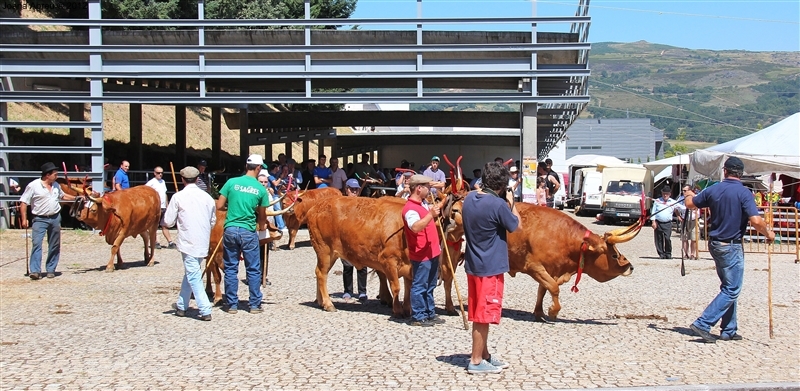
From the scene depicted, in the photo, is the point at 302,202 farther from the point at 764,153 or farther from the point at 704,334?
the point at 764,153

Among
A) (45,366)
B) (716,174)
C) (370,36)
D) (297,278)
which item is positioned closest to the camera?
(45,366)

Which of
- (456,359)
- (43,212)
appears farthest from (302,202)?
(456,359)

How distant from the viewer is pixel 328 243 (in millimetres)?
11797

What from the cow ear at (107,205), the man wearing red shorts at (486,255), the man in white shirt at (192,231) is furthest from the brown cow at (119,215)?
the man wearing red shorts at (486,255)

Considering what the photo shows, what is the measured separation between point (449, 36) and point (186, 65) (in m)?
6.77

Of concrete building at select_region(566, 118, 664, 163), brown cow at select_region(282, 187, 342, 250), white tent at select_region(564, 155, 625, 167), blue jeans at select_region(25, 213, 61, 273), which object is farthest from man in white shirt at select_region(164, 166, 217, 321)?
concrete building at select_region(566, 118, 664, 163)

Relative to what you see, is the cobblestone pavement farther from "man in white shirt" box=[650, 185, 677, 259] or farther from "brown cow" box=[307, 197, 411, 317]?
"man in white shirt" box=[650, 185, 677, 259]

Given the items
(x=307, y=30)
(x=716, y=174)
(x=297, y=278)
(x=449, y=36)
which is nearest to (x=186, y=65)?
(x=307, y=30)

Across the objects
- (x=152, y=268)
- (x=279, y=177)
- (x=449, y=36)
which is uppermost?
(x=449, y=36)

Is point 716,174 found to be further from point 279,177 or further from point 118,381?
point 118,381

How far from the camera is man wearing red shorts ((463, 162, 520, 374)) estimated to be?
8086mm

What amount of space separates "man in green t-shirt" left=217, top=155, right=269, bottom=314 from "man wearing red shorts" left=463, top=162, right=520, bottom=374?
3897 mm

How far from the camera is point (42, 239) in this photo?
1478cm

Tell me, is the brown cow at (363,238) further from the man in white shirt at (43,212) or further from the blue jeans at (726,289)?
the man in white shirt at (43,212)
